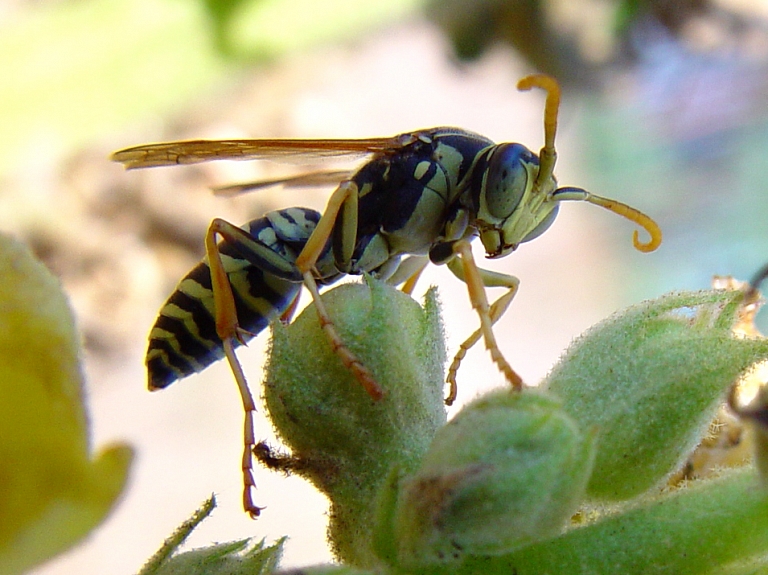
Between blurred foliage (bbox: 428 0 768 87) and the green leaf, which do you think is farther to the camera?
blurred foliage (bbox: 428 0 768 87)

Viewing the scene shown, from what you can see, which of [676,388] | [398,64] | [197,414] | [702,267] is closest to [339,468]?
[676,388]

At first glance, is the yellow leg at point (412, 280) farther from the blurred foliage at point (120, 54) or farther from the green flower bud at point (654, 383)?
the blurred foliage at point (120, 54)

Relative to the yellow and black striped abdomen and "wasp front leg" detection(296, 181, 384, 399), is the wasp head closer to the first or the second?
"wasp front leg" detection(296, 181, 384, 399)

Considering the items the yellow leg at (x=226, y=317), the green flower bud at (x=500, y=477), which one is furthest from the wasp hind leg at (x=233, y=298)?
the green flower bud at (x=500, y=477)

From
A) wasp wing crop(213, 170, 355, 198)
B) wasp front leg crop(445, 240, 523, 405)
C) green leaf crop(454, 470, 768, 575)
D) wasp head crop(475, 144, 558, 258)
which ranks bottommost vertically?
green leaf crop(454, 470, 768, 575)

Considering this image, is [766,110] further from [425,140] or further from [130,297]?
[425,140]

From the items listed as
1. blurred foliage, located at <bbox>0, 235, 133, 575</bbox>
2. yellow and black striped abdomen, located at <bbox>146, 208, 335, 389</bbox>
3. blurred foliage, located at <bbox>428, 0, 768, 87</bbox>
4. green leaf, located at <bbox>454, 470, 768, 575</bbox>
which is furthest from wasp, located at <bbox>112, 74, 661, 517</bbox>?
blurred foliage, located at <bbox>428, 0, 768, 87</bbox>
